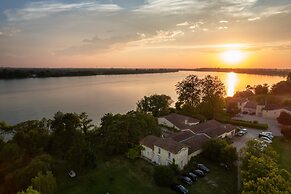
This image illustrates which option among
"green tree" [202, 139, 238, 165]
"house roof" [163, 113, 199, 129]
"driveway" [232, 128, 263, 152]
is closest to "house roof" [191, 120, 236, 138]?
"driveway" [232, 128, 263, 152]

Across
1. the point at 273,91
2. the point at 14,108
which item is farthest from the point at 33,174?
the point at 273,91

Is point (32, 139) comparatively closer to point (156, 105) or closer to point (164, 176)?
point (164, 176)

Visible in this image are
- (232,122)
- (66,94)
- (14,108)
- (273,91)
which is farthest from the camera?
(66,94)

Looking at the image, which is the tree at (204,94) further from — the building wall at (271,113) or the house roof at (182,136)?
the house roof at (182,136)

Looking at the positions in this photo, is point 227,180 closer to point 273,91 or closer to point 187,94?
point 187,94

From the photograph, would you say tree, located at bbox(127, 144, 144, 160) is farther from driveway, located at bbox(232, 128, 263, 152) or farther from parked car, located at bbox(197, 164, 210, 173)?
driveway, located at bbox(232, 128, 263, 152)
